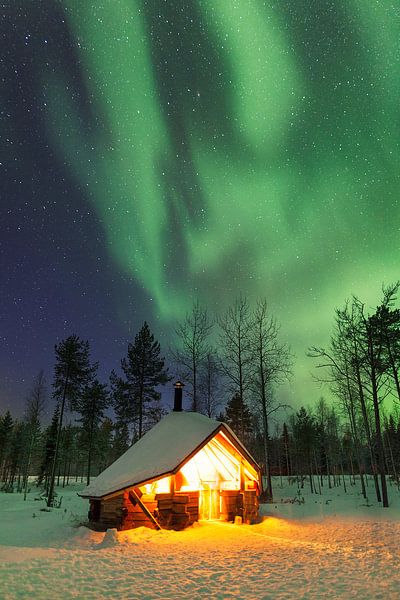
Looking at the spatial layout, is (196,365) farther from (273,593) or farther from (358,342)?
(273,593)

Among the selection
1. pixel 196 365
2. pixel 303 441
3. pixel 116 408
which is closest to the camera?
pixel 196 365

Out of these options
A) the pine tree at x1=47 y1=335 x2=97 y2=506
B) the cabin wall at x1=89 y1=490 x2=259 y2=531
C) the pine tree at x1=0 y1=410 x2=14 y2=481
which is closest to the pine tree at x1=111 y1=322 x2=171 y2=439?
the pine tree at x1=47 y1=335 x2=97 y2=506

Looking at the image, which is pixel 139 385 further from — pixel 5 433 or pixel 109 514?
pixel 5 433

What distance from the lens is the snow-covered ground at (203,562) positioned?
6.58 metres

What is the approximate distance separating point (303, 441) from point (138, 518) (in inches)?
1355

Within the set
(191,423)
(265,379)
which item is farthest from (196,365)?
(191,423)

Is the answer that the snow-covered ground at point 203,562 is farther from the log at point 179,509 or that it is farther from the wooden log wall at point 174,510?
the log at point 179,509

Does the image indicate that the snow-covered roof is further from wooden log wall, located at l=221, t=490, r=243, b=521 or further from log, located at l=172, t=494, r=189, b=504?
wooden log wall, located at l=221, t=490, r=243, b=521

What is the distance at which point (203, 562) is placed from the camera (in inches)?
348

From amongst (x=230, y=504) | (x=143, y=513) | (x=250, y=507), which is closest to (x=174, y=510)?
(x=143, y=513)

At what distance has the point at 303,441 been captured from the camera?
1703 inches

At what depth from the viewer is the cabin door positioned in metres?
16.0

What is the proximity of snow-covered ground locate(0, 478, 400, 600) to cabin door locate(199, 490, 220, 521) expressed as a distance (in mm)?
1703

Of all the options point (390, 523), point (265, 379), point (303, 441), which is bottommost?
point (390, 523)
